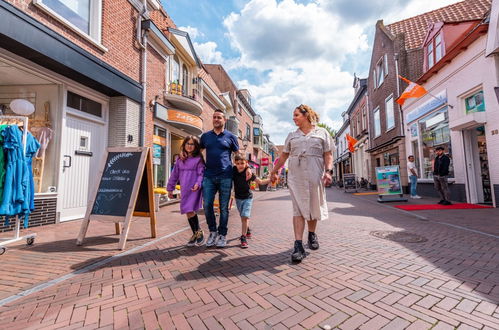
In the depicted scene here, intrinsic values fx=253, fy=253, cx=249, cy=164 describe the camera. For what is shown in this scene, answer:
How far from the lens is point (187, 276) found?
8.25 feet

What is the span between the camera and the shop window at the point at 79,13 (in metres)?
5.58

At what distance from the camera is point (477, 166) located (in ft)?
27.7

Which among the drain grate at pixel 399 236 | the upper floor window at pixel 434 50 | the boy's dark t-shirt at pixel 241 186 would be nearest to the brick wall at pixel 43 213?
the boy's dark t-shirt at pixel 241 186

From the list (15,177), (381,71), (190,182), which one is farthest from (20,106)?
(381,71)

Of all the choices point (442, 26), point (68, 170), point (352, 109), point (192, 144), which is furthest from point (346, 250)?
point (352, 109)

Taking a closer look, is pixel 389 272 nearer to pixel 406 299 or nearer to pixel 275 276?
pixel 406 299

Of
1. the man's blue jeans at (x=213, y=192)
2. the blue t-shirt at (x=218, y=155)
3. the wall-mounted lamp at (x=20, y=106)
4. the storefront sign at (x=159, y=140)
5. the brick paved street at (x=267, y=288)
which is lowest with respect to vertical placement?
the brick paved street at (x=267, y=288)

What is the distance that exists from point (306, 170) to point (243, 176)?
112cm

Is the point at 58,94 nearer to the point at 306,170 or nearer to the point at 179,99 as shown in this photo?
the point at 179,99

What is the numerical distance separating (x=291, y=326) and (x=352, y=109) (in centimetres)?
2819

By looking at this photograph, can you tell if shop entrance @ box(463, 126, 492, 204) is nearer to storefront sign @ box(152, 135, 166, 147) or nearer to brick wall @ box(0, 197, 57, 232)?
storefront sign @ box(152, 135, 166, 147)

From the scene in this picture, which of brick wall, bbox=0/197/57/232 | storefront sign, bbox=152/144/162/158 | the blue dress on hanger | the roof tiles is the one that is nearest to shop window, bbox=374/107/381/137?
the roof tiles

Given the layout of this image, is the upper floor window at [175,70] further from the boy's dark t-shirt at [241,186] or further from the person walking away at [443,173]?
the person walking away at [443,173]

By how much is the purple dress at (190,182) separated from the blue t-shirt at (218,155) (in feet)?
0.53
